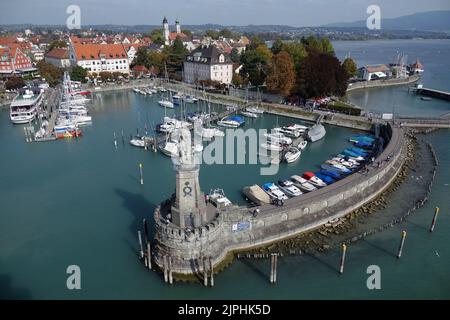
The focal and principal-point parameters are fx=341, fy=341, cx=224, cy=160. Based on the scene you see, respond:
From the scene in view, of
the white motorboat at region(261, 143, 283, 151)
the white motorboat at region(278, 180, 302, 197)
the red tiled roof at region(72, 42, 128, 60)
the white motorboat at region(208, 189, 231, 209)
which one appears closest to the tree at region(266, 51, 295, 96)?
the white motorboat at region(261, 143, 283, 151)

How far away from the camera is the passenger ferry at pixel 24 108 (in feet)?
187

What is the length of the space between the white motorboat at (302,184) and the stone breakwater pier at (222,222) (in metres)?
2.52

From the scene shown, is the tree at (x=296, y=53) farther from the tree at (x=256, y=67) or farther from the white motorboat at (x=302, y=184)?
the white motorboat at (x=302, y=184)

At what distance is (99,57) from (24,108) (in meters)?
36.6

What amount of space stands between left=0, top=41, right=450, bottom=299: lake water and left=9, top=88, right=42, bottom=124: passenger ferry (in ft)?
46.8

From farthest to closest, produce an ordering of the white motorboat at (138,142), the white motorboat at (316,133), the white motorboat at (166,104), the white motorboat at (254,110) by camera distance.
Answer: the white motorboat at (166,104) < the white motorboat at (254,110) < the white motorboat at (316,133) < the white motorboat at (138,142)

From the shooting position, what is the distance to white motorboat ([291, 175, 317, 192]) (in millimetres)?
32031

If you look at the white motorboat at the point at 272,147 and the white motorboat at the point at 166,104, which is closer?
the white motorboat at the point at 272,147

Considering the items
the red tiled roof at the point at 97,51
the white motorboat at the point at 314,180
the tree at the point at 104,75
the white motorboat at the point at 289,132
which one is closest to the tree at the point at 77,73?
the tree at the point at 104,75

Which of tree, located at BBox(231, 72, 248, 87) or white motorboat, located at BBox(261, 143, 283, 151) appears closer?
white motorboat, located at BBox(261, 143, 283, 151)

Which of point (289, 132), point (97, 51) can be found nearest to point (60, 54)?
point (97, 51)

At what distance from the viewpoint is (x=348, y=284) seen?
21719 millimetres

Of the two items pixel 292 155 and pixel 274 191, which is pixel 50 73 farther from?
pixel 274 191

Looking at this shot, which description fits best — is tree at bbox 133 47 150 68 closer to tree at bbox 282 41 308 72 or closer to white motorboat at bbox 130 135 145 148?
tree at bbox 282 41 308 72
